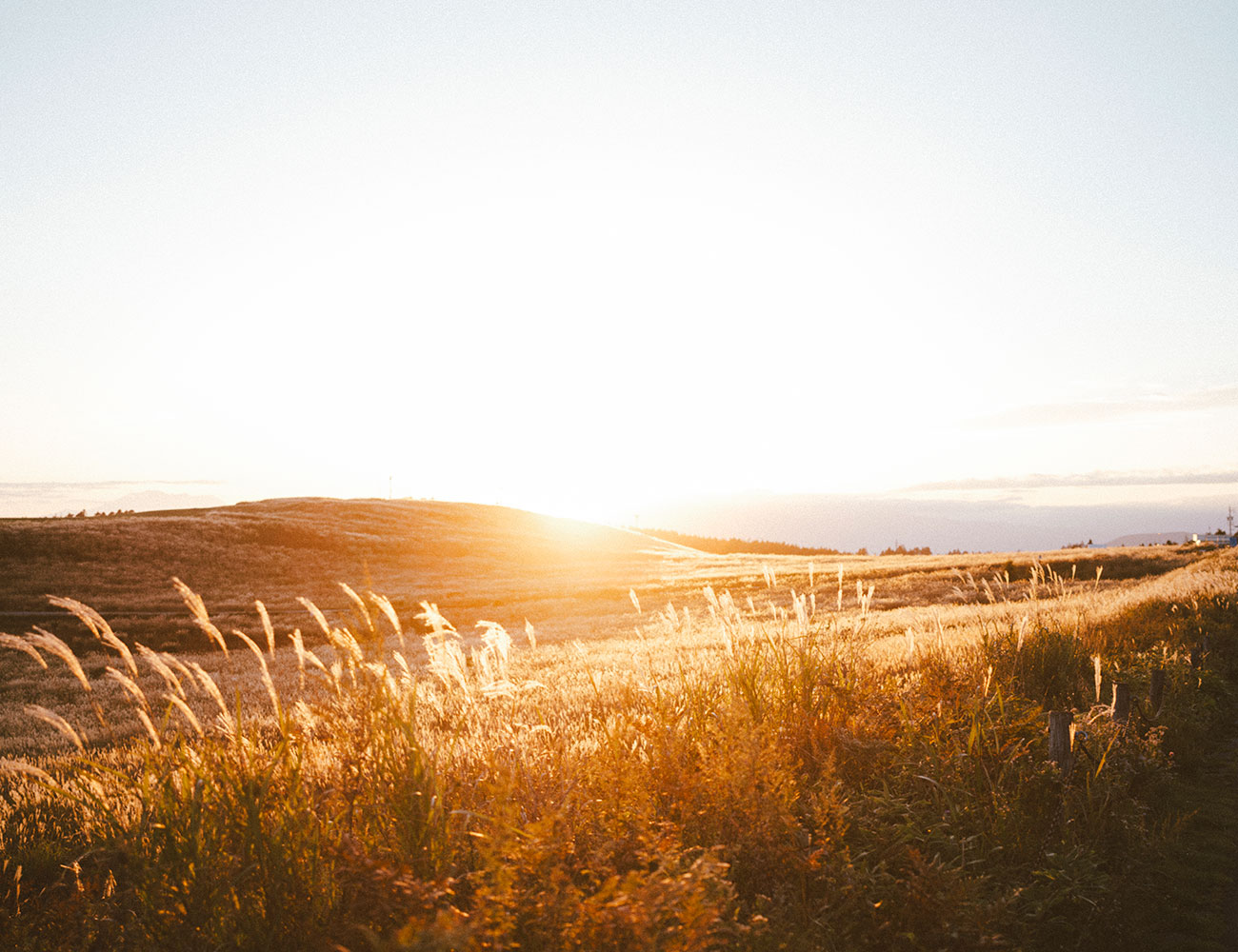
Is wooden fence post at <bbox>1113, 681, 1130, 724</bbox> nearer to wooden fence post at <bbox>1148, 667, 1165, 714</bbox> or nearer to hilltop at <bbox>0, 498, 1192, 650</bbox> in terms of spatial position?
wooden fence post at <bbox>1148, 667, 1165, 714</bbox>

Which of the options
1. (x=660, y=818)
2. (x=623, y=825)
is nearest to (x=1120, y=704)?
(x=660, y=818)

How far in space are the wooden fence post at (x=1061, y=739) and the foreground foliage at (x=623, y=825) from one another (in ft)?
0.35

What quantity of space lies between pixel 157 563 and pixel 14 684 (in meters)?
26.8

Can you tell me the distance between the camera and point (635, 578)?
158ft

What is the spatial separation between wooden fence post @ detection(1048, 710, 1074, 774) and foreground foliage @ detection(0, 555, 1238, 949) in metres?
0.11

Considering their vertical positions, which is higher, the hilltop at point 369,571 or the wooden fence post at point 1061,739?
the wooden fence post at point 1061,739

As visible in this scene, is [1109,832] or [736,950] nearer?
[736,950]

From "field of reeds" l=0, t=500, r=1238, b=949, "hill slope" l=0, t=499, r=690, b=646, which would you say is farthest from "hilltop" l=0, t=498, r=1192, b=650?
"field of reeds" l=0, t=500, r=1238, b=949

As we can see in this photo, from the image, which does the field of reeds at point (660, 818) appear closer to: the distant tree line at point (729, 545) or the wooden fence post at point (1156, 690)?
the wooden fence post at point (1156, 690)

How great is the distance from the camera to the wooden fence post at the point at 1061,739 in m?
6.05

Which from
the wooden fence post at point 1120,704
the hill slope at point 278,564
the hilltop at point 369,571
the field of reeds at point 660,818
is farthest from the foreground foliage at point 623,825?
the hill slope at point 278,564

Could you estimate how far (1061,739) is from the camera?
6.09 m

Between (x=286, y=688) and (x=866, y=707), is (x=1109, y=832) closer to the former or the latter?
(x=866, y=707)

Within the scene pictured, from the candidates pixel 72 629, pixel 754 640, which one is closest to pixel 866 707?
pixel 754 640
